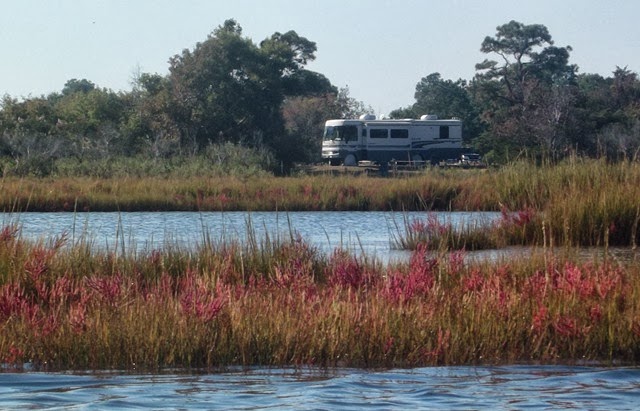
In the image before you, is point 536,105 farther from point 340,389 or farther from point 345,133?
point 340,389

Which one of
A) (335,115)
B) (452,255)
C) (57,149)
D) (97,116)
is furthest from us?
(335,115)

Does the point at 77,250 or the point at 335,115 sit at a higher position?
the point at 335,115

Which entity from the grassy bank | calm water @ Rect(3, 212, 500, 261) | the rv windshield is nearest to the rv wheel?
the rv windshield

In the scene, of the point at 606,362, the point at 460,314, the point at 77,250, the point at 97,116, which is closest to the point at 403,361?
the point at 460,314

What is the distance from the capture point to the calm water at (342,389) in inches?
310

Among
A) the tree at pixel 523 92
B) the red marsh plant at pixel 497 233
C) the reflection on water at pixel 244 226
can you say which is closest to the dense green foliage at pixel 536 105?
the tree at pixel 523 92

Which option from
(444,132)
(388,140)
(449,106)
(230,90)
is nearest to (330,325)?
(388,140)

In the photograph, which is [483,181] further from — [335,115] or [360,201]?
[335,115]

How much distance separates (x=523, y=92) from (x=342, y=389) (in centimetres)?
5711

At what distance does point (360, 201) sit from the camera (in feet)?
112

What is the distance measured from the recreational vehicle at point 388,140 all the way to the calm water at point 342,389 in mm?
47660

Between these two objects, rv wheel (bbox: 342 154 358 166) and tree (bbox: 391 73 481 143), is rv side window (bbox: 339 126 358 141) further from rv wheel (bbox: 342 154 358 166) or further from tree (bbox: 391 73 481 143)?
tree (bbox: 391 73 481 143)

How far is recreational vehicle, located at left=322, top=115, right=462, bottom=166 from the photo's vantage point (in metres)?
56.7

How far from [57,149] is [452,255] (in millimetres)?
38755
